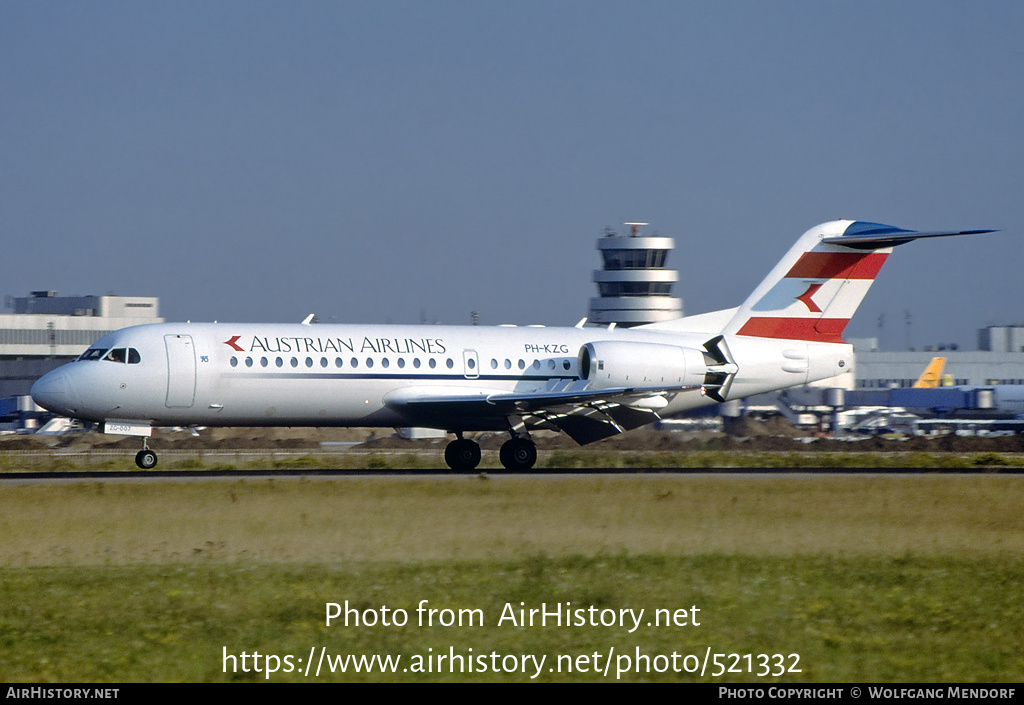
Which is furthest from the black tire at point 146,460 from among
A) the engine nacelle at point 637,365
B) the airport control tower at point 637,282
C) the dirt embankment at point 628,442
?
the airport control tower at point 637,282

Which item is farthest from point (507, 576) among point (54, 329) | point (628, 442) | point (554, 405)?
point (54, 329)

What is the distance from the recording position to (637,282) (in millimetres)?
87750

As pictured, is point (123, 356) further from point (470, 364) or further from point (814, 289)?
point (814, 289)

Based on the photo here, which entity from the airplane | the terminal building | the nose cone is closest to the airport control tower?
the terminal building

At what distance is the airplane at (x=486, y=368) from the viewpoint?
3008 cm

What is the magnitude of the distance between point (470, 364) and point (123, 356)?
8902 mm

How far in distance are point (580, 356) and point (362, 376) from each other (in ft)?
20.5

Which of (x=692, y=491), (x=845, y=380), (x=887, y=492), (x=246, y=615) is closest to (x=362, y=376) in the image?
(x=692, y=491)

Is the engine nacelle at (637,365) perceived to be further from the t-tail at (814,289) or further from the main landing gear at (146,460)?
the main landing gear at (146,460)

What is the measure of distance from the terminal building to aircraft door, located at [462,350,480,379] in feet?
231

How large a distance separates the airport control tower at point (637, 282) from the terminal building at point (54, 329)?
133 ft

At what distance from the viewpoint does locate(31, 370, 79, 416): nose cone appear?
29.6 metres

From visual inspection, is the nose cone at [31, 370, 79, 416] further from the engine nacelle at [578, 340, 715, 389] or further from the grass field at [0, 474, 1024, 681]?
the engine nacelle at [578, 340, 715, 389]
